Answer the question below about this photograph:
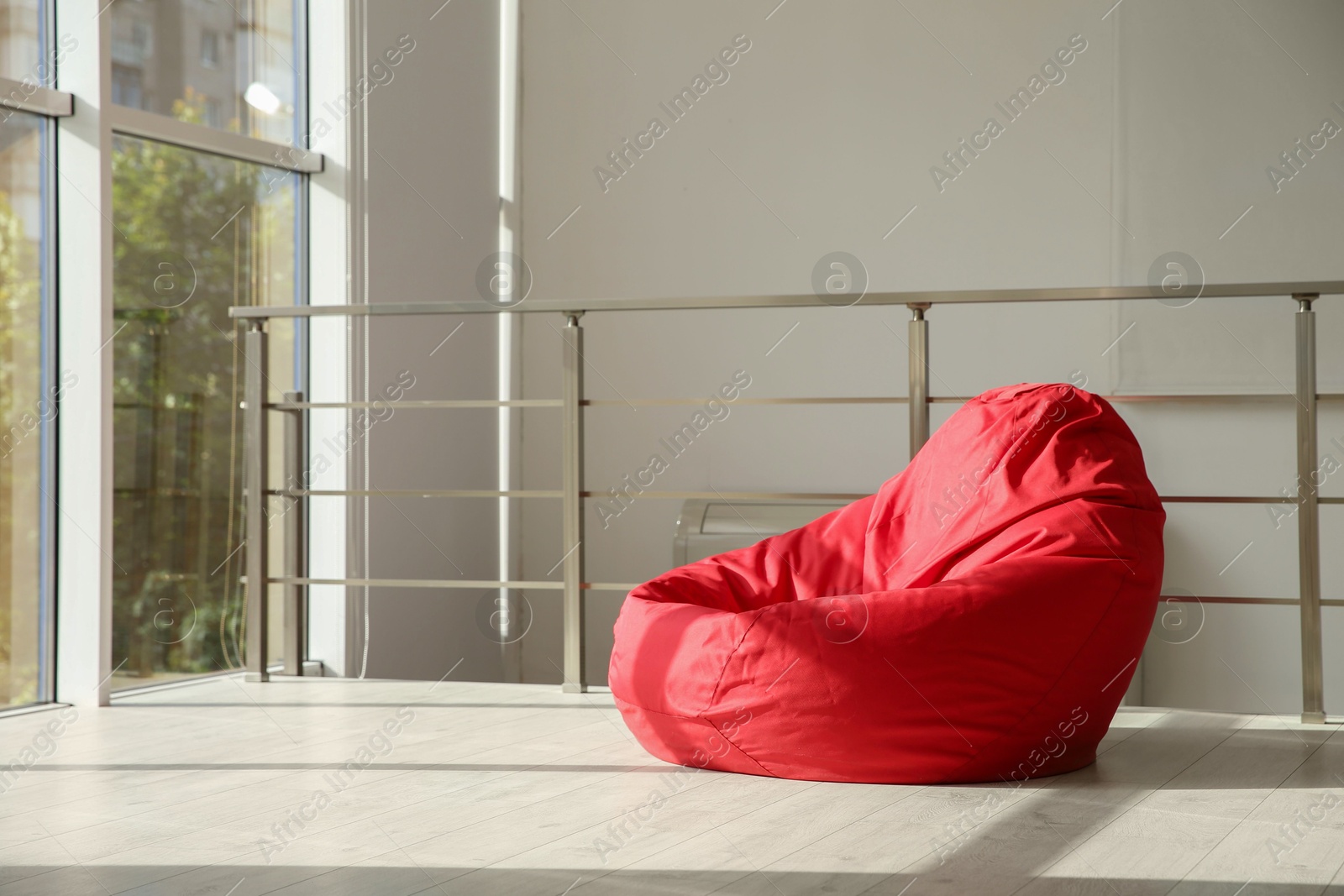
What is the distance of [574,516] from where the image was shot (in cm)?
320

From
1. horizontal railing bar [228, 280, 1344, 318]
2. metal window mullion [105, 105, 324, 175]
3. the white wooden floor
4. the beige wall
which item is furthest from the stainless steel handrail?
the beige wall

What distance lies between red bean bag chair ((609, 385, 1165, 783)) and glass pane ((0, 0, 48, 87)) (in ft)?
7.03

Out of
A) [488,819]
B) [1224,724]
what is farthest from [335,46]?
[1224,724]

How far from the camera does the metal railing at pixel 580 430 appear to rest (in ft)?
8.96

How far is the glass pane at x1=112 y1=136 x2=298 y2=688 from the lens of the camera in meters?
3.56

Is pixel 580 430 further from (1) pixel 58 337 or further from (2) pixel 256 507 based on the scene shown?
(1) pixel 58 337

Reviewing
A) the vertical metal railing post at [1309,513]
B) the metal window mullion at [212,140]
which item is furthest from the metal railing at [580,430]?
the metal window mullion at [212,140]

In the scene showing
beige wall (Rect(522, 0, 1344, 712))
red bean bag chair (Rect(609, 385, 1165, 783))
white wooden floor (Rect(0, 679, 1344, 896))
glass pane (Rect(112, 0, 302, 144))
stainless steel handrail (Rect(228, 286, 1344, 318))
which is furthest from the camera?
beige wall (Rect(522, 0, 1344, 712))

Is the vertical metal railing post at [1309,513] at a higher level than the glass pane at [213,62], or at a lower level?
lower

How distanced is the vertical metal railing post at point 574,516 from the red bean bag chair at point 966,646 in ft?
2.30

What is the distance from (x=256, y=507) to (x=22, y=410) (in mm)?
644

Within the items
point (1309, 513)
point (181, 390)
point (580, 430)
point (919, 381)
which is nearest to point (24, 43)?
point (181, 390)

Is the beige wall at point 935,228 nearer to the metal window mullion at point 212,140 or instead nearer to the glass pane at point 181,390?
the metal window mullion at point 212,140

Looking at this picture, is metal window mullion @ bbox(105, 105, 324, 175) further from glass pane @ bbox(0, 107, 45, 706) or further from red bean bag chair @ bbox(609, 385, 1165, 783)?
red bean bag chair @ bbox(609, 385, 1165, 783)
